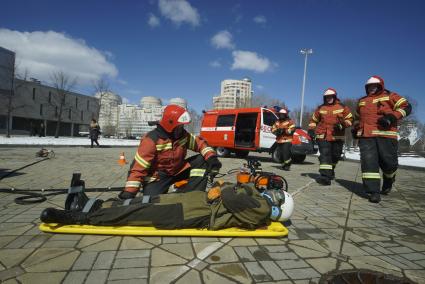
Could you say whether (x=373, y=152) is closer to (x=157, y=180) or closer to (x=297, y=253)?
(x=297, y=253)

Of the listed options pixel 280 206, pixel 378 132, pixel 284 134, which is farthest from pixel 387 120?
pixel 284 134

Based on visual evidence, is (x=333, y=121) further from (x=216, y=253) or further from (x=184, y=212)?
(x=216, y=253)

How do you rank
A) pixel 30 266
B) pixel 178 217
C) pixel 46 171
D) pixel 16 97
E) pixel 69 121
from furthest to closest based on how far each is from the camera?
pixel 69 121 → pixel 16 97 → pixel 46 171 → pixel 178 217 → pixel 30 266

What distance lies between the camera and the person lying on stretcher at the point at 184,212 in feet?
9.22

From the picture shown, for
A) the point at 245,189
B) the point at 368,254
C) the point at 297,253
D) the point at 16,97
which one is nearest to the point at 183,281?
the point at 297,253

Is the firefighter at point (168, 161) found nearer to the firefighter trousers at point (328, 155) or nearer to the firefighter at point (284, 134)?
the firefighter trousers at point (328, 155)

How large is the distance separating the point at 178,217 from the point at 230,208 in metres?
0.53

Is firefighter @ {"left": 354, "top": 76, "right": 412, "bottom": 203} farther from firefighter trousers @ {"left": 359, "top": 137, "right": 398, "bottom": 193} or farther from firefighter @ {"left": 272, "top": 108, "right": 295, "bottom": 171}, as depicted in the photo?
firefighter @ {"left": 272, "top": 108, "right": 295, "bottom": 171}

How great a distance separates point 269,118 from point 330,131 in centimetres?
542

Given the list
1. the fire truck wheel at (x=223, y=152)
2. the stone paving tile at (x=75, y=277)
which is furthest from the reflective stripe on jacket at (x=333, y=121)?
the fire truck wheel at (x=223, y=152)

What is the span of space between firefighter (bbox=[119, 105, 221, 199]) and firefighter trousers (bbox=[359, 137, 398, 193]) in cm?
282

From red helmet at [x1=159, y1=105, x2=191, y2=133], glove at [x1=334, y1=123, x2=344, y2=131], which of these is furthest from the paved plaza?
glove at [x1=334, y1=123, x2=344, y2=131]

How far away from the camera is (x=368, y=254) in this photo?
102 inches

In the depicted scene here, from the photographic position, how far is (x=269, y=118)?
11.7 m
